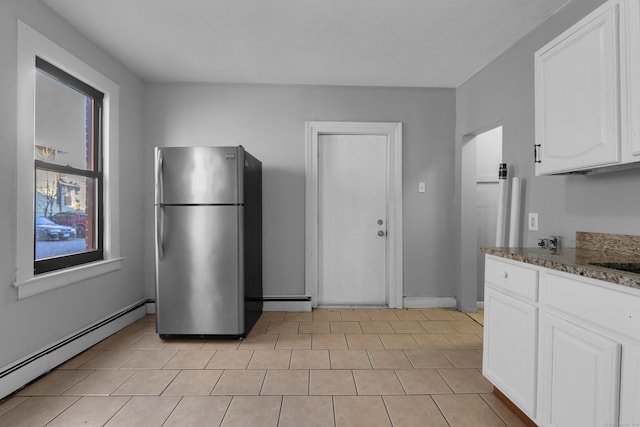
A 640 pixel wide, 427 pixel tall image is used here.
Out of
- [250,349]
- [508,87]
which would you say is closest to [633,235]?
[508,87]

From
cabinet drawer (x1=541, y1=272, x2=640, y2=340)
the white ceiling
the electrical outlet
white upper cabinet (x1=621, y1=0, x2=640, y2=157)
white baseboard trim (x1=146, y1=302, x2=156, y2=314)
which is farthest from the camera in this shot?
white baseboard trim (x1=146, y1=302, x2=156, y2=314)

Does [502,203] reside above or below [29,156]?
below

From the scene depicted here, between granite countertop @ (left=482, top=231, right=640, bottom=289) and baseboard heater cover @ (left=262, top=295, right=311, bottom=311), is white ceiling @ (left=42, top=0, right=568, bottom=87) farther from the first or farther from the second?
baseboard heater cover @ (left=262, top=295, right=311, bottom=311)

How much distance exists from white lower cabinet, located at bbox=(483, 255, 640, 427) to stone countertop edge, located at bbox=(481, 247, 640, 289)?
0.02m

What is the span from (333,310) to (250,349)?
4.00ft

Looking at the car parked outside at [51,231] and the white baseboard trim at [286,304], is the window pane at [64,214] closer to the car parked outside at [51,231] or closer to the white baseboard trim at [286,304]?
the car parked outside at [51,231]

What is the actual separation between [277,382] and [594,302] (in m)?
1.75

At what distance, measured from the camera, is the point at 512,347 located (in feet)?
5.91

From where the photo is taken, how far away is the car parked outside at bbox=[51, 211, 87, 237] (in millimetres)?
2555

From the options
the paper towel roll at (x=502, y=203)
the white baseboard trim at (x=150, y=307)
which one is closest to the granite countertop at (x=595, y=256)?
the paper towel roll at (x=502, y=203)

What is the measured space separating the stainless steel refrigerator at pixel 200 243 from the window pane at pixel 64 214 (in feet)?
1.88

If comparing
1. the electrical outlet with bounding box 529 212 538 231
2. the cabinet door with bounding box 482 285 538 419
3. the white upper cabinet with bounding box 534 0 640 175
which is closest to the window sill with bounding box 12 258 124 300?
the cabinet door with bounding box 482 285 538 419

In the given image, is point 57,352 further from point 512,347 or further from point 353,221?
point 512,347

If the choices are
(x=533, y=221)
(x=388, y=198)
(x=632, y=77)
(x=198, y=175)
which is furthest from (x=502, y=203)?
(x=198, y=175)
